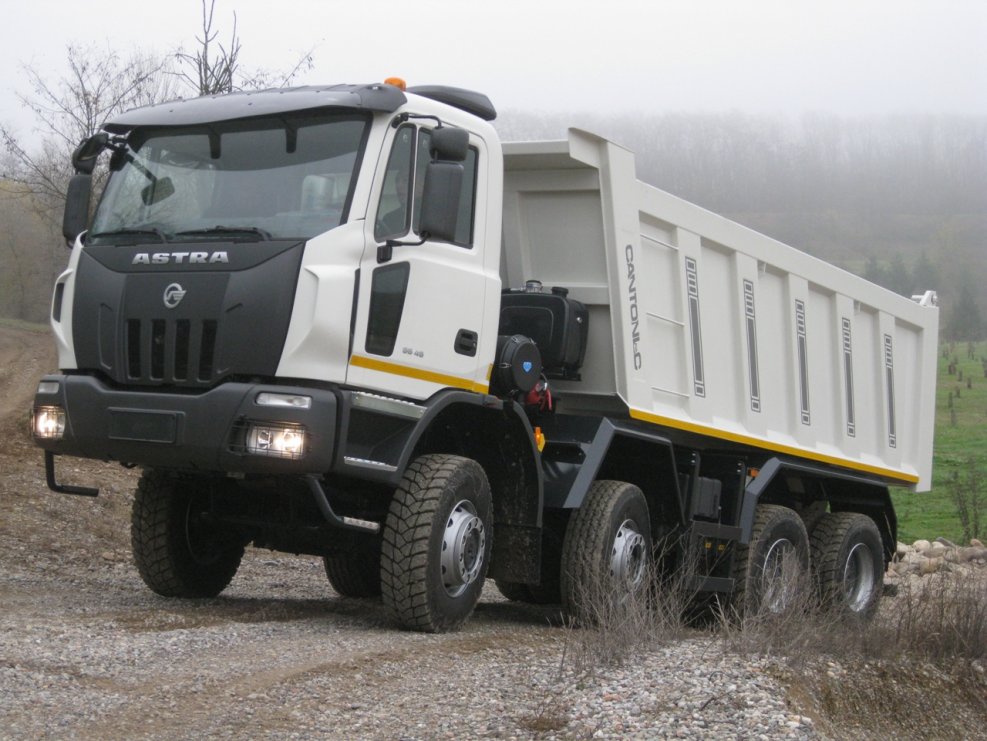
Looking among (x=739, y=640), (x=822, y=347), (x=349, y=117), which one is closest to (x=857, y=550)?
(x=822, y=347)

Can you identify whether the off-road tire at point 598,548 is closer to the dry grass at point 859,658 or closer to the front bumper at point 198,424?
the dry grass at point 859,658

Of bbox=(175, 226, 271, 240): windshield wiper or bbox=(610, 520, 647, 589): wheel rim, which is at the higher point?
bbox=(175, 226, 271, 240): windshield wiper

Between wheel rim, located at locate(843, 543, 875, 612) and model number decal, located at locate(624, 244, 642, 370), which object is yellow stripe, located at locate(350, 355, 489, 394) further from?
wheel rim, located at locate(843, 543, 875, 612)

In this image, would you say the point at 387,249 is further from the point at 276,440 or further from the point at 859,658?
the point at 859,658

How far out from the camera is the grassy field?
83.4 ft

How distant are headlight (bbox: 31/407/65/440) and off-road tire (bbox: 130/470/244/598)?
43.9 inches

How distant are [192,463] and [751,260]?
478cm

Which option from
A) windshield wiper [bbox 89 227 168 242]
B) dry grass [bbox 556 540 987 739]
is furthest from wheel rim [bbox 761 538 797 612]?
windshield wiper [bbox 89 227 168 242]

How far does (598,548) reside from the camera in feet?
27.0

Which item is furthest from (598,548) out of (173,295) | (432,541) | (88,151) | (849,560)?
(88,151)

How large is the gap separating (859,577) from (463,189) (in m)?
5.46

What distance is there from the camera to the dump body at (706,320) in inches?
336

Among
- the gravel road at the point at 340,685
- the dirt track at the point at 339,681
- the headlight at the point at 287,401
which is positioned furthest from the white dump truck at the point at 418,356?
the gravel road at the point at 340,685

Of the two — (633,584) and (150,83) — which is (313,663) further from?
(150,83)
